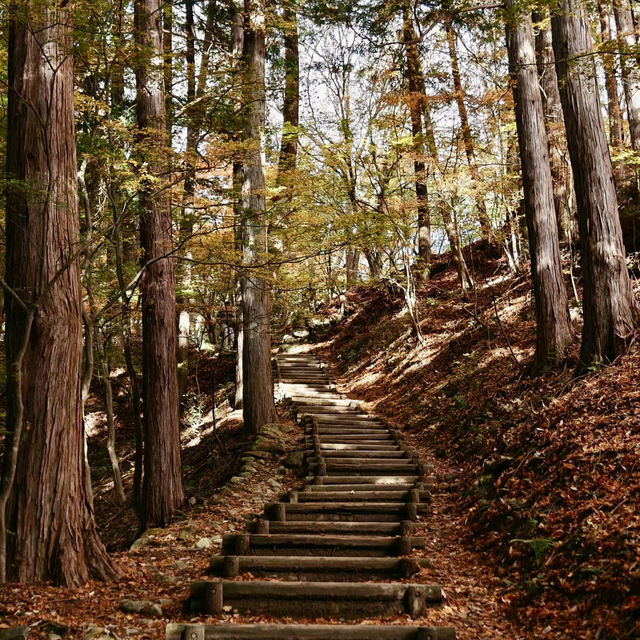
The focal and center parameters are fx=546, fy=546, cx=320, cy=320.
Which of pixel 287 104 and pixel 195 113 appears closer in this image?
pixel 195 113

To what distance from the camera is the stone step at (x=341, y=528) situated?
6.04m

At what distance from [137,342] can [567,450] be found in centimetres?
1678

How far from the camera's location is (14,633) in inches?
150

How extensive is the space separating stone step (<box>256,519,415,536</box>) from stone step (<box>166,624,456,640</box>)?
1.93 meters

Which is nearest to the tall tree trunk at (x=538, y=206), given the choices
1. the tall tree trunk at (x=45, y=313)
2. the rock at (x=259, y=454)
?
the rock at (x=259, y=454)

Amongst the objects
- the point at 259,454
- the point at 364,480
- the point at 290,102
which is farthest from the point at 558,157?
the point at 259,454

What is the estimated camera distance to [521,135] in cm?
948

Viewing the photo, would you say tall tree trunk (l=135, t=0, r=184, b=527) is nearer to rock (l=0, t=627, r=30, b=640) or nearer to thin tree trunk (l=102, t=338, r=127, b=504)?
thin tree trunk (l=102, t=338, r=127, b=504)

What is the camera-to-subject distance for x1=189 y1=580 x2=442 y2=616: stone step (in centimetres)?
454

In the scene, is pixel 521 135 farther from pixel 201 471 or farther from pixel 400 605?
pixel 201 471

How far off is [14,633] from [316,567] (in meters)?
2.50

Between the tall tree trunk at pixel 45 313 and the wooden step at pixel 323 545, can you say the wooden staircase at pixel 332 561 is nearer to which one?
the wooden step at pixel 323 545

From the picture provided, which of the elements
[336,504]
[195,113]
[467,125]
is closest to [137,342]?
[195,113]

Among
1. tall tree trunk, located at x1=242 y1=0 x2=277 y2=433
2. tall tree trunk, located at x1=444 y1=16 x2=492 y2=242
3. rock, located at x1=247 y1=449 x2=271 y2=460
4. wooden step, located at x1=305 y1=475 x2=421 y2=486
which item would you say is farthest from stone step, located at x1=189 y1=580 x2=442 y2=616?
tall tree trunk, located at x1=444 y1=16 x2=492 y2=242
